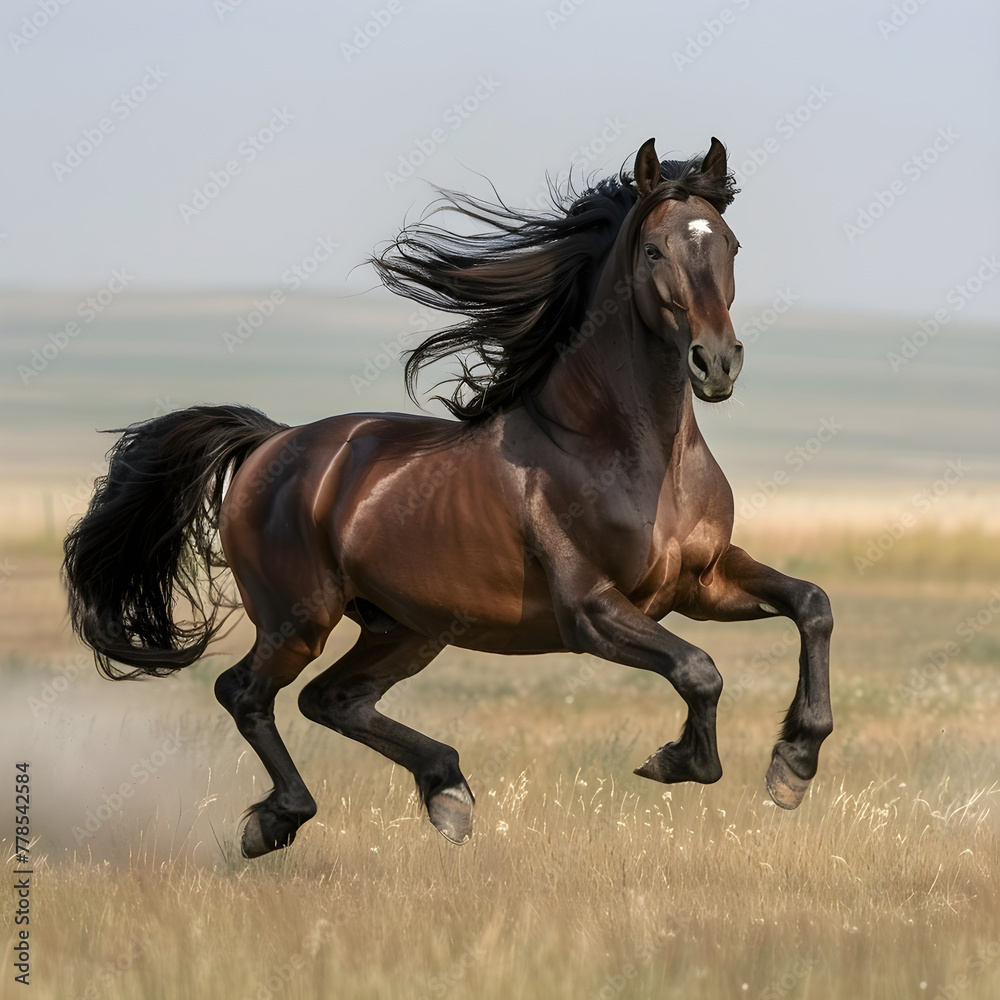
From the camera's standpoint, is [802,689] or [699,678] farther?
[802,689]

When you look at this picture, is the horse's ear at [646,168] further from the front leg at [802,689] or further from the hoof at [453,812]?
the hoof at [453,812]

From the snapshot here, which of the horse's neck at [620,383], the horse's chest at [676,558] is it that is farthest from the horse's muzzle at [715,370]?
the horse's chest at [676,558]

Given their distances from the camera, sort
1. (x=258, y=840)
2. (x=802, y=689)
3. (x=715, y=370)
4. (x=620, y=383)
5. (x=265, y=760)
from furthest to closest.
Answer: (x=265, y=760) < (x=258, y=840) < (x=620, y=383) < (x=802, y=689) < (x=715, y=370)

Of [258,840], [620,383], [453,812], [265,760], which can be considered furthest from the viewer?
[265,760]

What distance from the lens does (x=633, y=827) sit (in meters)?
6.86

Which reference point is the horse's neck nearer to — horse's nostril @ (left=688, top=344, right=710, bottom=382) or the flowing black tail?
horse's nostril @ (left=688, top=344, right=710, bottom=382)

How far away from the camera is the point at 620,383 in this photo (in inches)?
233

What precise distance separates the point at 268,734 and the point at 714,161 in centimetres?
328

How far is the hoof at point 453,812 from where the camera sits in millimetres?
6488

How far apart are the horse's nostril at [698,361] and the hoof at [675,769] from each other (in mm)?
1496

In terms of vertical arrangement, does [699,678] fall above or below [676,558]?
below

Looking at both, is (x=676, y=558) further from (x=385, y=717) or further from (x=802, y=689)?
(x=385, y=717)

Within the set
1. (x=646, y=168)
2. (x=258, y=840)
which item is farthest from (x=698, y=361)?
(x=258, y=840)

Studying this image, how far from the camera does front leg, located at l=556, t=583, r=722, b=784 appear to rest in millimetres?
5520
